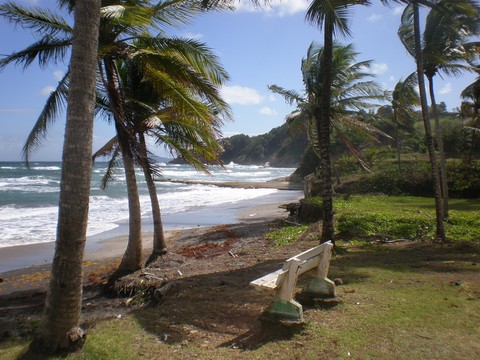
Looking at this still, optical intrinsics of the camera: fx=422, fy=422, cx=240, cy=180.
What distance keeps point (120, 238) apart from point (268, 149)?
11788 centimetres

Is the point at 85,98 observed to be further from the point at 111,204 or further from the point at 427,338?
the point at 111,204

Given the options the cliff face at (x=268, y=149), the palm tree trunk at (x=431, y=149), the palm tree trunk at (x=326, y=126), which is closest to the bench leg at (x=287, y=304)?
the palm tree trunk at (x=326, y=126)

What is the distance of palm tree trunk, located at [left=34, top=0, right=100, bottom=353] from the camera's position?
13.2 feet

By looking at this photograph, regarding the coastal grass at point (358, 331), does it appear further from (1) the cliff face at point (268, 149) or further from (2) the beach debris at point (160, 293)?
(1) the cliff face at point (268, 149)

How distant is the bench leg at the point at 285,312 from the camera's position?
14.9ft

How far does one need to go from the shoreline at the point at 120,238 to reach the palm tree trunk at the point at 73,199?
796 centimetres

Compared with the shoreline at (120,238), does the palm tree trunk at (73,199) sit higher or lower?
higher

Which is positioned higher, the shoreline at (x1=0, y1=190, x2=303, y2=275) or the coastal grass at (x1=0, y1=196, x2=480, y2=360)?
the coastal grass at (x1=0, y1=196, x2=480, y2=360)

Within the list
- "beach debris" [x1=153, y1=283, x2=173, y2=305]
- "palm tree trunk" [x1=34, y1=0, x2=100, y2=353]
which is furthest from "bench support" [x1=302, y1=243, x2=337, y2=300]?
"palm tree trunk" [x1=34, y1=0, x2=100, y2=353]

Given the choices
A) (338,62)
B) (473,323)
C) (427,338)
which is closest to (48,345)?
(427,338)

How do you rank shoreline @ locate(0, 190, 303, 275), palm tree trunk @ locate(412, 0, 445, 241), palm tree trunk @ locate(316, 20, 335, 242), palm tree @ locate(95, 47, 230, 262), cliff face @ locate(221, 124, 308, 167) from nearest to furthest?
palm tree @ locate(95, 47, 230, 262) < palm tree trunk @ locate(316, 20, 335, 242) < palm tree trunk @ locate(412, 0, 445, 241) < shoreline @ locate(0, 190, 303, 275) < cliff face @ locate(221, 124, 308, 167)

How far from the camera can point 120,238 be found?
1585 centimetres

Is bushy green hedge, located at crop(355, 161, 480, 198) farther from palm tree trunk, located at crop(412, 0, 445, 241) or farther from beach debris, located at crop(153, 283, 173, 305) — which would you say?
beach debris, located at crop(153, 283, 173, 305)

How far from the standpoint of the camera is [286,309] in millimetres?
4586
